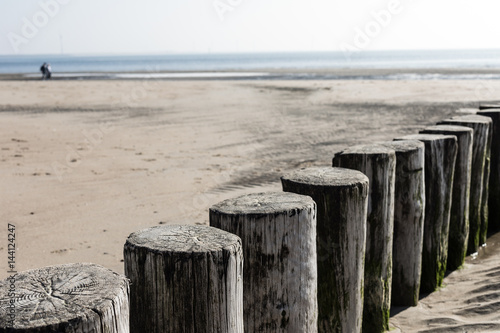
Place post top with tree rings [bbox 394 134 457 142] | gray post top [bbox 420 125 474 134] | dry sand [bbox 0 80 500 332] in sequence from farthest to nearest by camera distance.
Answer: dry sand [bbox 0 80 500 332], gray post top [bbox 420 125 474 134], post top with tree rings [bbox 394 134 457 142]

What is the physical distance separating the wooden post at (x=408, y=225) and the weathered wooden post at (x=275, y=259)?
4.49 feet

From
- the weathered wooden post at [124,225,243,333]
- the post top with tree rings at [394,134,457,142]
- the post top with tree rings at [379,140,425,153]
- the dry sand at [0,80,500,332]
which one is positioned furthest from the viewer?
the dry sand at [0,80,500,332]

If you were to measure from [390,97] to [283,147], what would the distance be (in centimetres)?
941

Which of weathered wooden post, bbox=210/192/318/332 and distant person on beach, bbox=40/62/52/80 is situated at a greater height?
distant person on beach, bbox=40/62/52/80

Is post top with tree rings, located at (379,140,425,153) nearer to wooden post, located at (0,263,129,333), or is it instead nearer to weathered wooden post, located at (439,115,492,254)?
weathered wooden post, located at (439,115,492,254)

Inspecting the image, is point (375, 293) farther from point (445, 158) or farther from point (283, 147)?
point (283, 147)

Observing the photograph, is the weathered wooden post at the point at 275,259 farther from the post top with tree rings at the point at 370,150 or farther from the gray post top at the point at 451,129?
the gray post top at the point at 451,129

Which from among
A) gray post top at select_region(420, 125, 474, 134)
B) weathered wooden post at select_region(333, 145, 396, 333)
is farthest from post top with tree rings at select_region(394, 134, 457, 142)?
weathered wooden post at select_region(333, 145, 396, 333)

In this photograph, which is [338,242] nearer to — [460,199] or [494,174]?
[460,199]

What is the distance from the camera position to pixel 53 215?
5.46 meters

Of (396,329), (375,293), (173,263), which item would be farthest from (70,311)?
(396,329)

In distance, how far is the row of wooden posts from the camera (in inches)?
60.6

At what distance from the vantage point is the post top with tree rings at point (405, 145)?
11.0 feet

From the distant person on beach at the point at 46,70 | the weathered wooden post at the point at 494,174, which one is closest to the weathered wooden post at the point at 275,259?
the weathered wooden post at the point at 494,174
